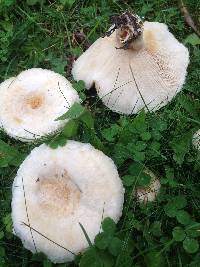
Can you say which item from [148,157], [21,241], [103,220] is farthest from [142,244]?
[21,241]

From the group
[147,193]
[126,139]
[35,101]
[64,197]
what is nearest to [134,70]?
[126,139]

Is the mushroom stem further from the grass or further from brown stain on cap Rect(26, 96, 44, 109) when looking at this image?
brown stain on cap Rect(26, 96, 44, 109)

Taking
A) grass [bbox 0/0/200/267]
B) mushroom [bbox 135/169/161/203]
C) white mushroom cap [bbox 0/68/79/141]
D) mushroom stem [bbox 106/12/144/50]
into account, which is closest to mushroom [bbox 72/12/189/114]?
mushroom stem [bbox 106/12/144/50]

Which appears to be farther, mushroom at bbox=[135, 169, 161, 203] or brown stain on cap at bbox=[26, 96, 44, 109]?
brown stain on cap at bbox=[26, 96, 44, 109]

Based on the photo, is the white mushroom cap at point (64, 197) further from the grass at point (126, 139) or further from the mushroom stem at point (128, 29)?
the mushroom stem at point (128, 29)

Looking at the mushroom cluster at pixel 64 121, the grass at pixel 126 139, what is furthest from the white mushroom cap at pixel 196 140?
the mushroom cluster at pixel 64 121

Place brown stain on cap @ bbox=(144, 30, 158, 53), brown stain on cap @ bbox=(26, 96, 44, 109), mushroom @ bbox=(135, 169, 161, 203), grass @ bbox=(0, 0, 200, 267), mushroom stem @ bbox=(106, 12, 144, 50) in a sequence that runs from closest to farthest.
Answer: grass @ bbox=(0, 0, 200, 267) → mushroom @ bbox=(135, 169, 161, 203) → mushroom stem @ bbox=(106, 12, 144, 50) → brown stain on cap @ bbox=(26, 96, 44, 109) → brown stain on cap @ bbox=(144, 30, 158, 53)
